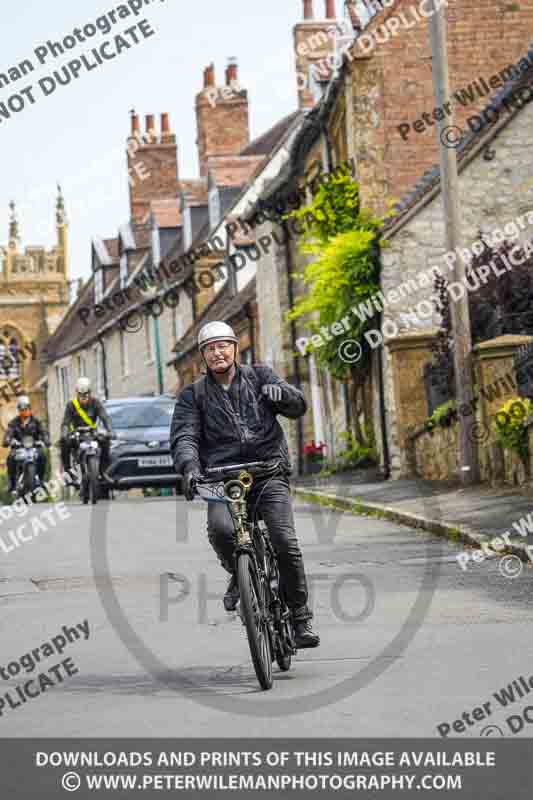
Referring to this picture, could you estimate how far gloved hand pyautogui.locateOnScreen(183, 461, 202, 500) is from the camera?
813 centimetres

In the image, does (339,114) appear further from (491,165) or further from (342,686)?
(342,686)

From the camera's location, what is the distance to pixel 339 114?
95.7ft

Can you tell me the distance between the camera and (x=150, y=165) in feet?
193

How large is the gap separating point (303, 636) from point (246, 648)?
920 millimetres

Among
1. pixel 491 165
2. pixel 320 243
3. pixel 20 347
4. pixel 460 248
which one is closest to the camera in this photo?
pixel 460 248

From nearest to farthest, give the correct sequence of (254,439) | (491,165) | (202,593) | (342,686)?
(342,686)
(254,439)
(202,593)
(491,165)

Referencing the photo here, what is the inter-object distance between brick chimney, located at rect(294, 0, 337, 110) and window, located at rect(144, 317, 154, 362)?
14.8 metres

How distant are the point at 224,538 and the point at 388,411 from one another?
16.7 m

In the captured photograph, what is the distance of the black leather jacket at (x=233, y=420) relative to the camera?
8.44 m

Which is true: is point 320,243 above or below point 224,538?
above
